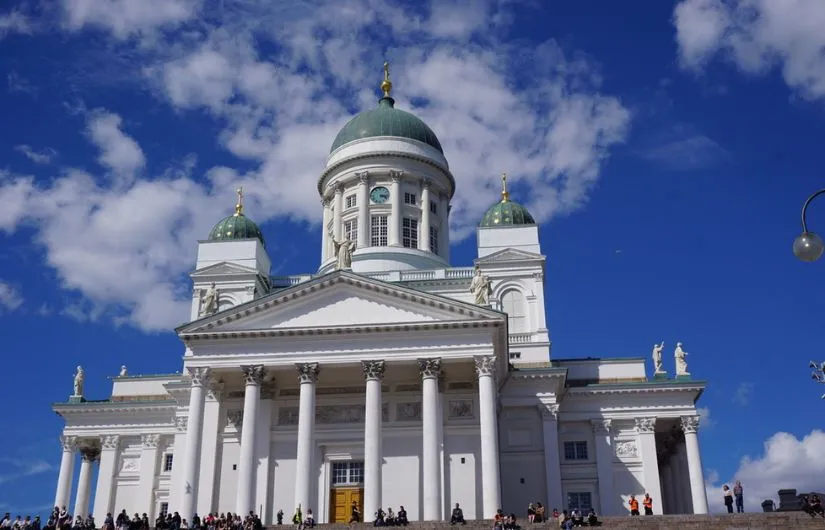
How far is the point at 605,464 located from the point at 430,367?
11913 millimetres

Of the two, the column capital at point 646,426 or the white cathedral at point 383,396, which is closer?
the white cathedral at point 383,396

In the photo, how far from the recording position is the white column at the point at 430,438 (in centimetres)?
3275

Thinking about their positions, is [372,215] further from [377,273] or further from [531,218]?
[531,218]

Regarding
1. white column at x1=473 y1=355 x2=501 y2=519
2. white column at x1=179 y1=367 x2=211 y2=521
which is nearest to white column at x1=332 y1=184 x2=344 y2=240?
white column at x1=179 y1=367 x2=211 y2=521

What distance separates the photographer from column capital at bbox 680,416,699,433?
42094 mm

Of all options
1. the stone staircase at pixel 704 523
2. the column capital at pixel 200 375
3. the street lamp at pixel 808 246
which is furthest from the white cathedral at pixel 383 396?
the street lamp at pixel 808 246

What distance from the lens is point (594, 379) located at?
144ft

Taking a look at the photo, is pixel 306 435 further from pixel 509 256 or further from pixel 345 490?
pixel 509 256

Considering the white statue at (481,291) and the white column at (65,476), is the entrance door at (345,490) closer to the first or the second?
the white statue at (481,291)

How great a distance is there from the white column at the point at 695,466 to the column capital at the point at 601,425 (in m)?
3.58

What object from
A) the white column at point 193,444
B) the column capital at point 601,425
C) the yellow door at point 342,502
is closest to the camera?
the white column at point 193,444

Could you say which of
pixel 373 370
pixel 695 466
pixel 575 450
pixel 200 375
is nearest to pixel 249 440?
pixel 200 375

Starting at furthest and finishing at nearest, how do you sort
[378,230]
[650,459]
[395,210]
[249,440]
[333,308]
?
[378,230]
[395,210]
[650,459]
[333,308]
[249,440]

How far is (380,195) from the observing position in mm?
52062
